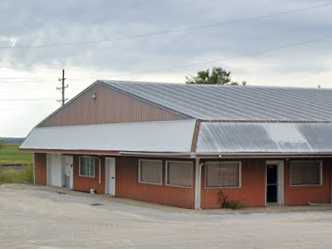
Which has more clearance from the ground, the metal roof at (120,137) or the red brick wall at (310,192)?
the metal roof at (120,137)

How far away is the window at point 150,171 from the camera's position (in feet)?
103

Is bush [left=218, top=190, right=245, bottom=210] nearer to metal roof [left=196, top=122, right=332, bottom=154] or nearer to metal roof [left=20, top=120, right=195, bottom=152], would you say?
metal roof [left=196, top=122, right=332, bottom=154]

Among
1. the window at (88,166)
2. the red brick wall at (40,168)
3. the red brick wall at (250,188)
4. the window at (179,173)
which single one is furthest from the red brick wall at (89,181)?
the red brick wall at (250,188)

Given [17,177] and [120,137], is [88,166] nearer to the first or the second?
A: [120,137]

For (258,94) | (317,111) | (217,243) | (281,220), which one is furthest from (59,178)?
(217,243)

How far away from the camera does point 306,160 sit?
31.7m

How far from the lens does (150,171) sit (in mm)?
32406

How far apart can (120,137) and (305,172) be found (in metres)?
8.68

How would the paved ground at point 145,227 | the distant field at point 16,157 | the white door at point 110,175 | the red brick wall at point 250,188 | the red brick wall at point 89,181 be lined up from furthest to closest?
the distant field at point 16,157
the red brick wall at point 89,181
the white door at point 110,175
the red brick wall at point 250,188
the paved ground at point 145,227

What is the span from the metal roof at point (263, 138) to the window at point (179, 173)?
143 centimetres

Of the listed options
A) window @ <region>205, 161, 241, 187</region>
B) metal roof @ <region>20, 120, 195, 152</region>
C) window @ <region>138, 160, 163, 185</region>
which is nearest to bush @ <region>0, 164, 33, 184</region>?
metal roof @ <region>20, 120, 195, 152</region>

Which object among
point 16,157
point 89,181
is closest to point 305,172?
point 89,181

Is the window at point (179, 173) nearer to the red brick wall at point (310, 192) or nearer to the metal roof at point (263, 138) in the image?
the metal roof at point (263, 138)

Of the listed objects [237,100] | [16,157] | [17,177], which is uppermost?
[237,100]
